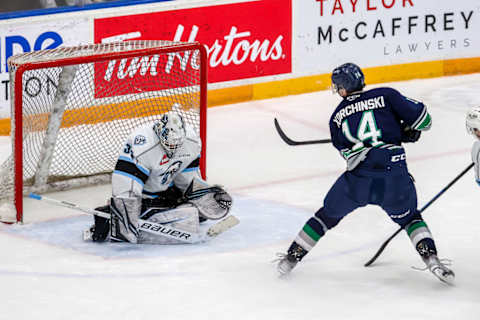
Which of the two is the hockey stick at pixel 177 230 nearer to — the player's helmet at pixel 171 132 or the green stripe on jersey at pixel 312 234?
the player's helmet at pixel 171 132

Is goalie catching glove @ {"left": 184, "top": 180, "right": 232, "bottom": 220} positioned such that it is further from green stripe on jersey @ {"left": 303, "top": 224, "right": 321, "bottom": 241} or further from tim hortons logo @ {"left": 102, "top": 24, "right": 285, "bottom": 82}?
tim hortons logo @ {"left": 102, "top": 24, "right": 285, "bottom": 82}

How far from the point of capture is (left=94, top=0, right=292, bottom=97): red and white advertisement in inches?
315

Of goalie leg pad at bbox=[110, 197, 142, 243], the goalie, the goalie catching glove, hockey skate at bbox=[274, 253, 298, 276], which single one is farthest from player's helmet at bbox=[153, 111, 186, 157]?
hockey skate at bbox=[274, 253, 298, 276]

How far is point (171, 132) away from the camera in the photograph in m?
5.54

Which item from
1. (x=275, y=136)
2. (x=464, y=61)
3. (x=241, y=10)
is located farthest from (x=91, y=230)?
(x=464, y=61)

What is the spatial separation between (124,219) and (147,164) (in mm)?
289

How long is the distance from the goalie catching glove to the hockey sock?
3.88 feet

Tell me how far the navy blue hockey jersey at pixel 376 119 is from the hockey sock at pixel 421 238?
0.36 metres

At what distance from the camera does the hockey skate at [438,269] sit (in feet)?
16.1

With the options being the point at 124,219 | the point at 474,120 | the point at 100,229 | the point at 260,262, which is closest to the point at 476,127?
the point at 474,120

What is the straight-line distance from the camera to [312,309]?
4.82 metres

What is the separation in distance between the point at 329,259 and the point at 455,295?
736 mm

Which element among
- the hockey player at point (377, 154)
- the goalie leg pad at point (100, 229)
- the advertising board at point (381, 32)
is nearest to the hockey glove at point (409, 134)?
the hockey player at point (377, 154)

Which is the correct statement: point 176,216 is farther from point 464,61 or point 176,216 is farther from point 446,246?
point 464,61
